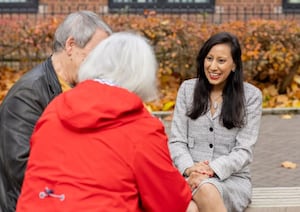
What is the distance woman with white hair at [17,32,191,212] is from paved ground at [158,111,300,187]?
4745 millimetres

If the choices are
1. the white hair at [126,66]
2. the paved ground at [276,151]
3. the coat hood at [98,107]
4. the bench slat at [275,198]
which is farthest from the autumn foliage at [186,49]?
the coat hood at [98,107]

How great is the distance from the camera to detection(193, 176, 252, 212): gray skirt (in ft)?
15.7

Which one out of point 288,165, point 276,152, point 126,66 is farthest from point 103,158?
point 276,152

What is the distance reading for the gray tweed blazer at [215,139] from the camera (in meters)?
5.03

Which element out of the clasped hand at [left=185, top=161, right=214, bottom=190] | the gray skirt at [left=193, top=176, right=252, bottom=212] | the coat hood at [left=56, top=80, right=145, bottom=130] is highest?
the coat hood at [left=56, top=80, right=145, bottom=130]

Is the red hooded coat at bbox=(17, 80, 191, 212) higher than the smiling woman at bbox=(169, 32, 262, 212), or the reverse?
the red hooded coat at bbox=(17, 80, 191, 212)

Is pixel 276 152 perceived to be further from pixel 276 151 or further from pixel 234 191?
pixel 234 191

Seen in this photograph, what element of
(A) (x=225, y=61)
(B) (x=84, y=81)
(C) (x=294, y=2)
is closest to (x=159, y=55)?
(A) (x=225, y=61)

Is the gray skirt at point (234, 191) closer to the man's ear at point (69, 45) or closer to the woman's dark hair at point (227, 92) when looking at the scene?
the woman's dark hair at point (227, 92)

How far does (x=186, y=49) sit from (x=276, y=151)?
2.89 meters

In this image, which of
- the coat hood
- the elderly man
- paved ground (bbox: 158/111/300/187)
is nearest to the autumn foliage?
paved ground (bbox: 158/111/300/187)

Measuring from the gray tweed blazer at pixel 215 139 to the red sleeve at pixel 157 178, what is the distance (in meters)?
2.17

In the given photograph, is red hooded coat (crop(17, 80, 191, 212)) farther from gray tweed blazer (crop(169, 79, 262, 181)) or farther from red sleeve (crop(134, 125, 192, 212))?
gray tweed blazer (crop(169, 79, 262, 181))

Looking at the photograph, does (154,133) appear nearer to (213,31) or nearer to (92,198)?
(92,198)
